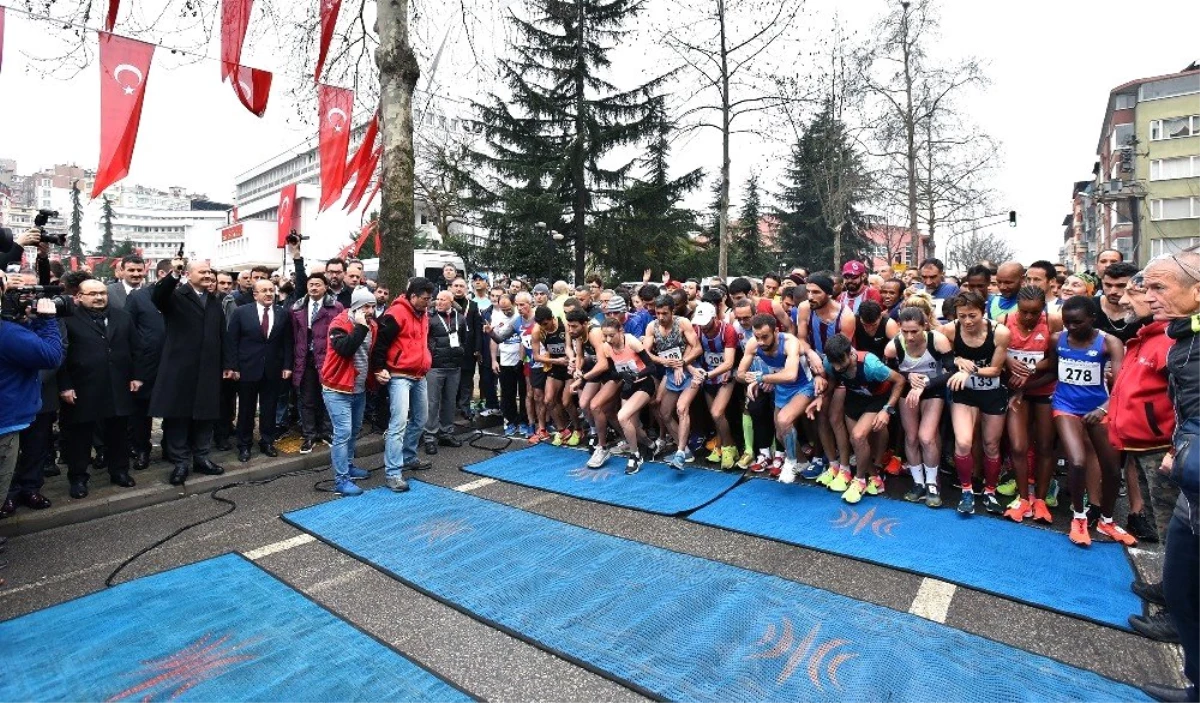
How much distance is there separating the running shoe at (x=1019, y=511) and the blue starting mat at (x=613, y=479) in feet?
7.97

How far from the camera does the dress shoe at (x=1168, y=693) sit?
279 cm

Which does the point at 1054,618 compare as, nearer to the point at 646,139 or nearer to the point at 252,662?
the point at 252,662

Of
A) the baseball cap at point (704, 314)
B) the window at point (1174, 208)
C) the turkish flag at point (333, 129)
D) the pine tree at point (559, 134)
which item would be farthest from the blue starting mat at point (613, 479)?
the window at point (1174, 208)

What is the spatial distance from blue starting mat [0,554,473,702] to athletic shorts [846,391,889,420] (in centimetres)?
449

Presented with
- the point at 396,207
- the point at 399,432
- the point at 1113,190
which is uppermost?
the point at 1113,190

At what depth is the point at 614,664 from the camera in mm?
3217

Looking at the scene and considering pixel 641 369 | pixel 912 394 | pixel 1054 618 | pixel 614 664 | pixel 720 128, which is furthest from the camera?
pixel 720 128

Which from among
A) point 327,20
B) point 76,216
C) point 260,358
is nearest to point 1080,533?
point 260,358

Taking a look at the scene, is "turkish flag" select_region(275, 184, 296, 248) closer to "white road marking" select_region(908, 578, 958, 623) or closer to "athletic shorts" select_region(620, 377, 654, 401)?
"athletic shorts" select_region(620, 377, 654, 401)

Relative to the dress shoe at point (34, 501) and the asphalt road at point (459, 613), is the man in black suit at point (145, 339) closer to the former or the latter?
the dress shoe at point (34, 501)

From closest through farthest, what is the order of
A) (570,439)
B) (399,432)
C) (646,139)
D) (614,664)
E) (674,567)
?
(614,664), (674,567), (399,432), (570,439), (646,139)

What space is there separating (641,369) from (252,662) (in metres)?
4.83

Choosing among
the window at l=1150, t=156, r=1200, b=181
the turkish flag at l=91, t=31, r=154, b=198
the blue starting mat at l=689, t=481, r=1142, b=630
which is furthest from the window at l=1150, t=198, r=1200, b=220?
the turkish flag at l=91, t=31, r=154, b=198

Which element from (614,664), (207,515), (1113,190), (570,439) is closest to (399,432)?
(207,515)
